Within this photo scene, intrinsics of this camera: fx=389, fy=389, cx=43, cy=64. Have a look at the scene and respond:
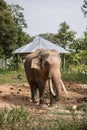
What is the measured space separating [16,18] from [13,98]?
143 ft

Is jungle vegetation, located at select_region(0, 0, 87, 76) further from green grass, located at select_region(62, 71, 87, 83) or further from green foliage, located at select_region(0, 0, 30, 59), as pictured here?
green grass, located at select_region(62, 71, 87, 83)

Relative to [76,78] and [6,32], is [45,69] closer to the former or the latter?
[76,78]

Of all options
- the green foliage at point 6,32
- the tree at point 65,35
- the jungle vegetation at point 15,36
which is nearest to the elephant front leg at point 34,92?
the jungle vegetation at point 15,36

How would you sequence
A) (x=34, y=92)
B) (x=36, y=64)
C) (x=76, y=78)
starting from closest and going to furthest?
(x=36, y=64), (x=34, y=92), (x=76, y=78)

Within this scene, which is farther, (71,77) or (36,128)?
(71,77)

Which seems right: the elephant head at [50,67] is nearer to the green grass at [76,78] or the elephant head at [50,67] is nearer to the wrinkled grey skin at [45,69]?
the wrinkled grey skin at [45,69]

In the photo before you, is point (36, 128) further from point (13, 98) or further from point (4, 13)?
point (4, 13)

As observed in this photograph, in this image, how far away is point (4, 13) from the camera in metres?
43.4

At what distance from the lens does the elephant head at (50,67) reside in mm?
9977

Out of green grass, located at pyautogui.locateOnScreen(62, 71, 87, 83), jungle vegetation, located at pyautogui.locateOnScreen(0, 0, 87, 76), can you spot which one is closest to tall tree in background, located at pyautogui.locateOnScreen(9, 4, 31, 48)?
jungle vegetation, located at pyautogui.locateOnScreen(0, 0, 87, 76)

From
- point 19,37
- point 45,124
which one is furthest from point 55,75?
point 19,37

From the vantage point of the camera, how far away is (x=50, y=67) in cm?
1012

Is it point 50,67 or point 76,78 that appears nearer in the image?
point 50,67

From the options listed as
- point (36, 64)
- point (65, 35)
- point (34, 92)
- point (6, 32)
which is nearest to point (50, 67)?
point (36, 64)
